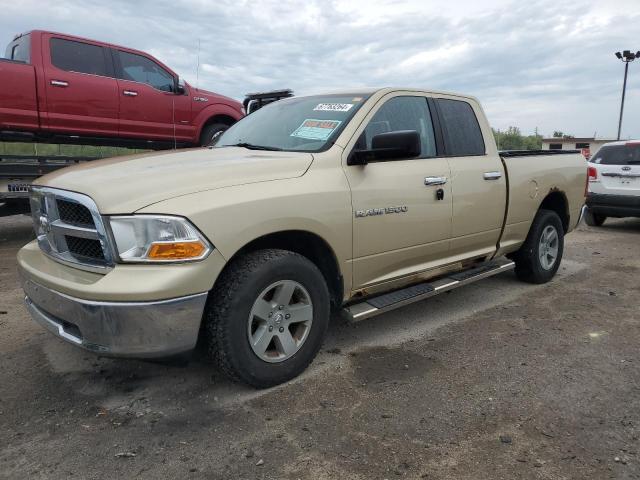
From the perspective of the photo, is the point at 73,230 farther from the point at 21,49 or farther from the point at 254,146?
the point at 21,49

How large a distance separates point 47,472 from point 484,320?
10.9 ft

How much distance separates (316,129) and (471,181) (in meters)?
1.44

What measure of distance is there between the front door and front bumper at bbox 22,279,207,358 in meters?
1.22

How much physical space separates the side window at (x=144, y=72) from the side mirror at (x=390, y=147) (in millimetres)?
5712

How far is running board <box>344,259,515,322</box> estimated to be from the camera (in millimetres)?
3381

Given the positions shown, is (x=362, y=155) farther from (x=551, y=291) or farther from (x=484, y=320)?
(x=551, y=291)

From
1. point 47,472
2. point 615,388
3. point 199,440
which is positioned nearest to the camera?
point 47,472

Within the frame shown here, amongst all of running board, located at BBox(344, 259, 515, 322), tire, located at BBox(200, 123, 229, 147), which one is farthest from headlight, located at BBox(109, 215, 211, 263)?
tire, located at BBox(200, 123, 229, 147)

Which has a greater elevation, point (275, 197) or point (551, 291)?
point (275, 197)

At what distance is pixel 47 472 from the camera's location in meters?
2.28

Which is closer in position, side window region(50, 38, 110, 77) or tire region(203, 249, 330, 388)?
tire region(203, 249, 330, 388)

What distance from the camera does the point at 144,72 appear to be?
7.94m

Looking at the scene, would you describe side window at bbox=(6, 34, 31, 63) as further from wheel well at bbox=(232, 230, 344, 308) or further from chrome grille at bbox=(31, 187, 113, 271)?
wheel well at bbox=(232, 230, 344, 308)

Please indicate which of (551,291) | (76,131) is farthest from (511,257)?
(76,131)
